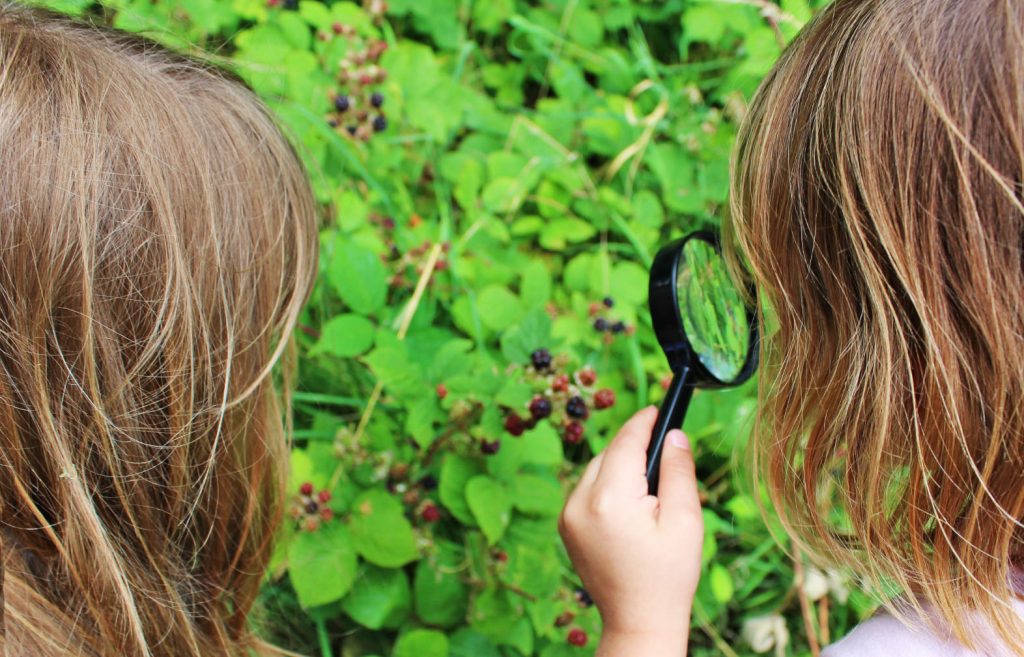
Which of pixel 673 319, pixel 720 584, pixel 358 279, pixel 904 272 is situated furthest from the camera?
pixel 720 584

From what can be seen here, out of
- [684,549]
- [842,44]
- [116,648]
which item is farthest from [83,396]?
[842,44]

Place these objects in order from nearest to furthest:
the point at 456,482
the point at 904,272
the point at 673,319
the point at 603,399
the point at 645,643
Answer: the point at 904,272 < the point at 645,643 < the point at 673,319 < the point at 603,399 < the point at 456,482

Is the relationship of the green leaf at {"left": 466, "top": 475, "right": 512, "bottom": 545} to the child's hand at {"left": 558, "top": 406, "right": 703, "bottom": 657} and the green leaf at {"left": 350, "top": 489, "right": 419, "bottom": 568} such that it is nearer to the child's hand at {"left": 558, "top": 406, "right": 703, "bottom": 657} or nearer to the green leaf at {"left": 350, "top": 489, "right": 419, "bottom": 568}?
the green leaf at {"left": 350, "top": 489, "right": 419, "bottom": 568}

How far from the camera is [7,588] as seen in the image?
0.93 metres

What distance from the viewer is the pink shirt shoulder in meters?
0.85

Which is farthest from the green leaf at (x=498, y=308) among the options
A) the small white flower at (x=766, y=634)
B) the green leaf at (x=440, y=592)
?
the small white flower at (x=766, y=634)

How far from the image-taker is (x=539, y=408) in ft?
3.72

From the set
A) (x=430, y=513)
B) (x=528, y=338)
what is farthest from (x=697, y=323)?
(x=430, y=513)

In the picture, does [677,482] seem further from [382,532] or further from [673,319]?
[382,532]

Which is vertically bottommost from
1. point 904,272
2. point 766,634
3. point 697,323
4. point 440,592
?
point 766,634

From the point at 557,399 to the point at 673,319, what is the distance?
20cm

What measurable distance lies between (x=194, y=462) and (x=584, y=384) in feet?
1.75

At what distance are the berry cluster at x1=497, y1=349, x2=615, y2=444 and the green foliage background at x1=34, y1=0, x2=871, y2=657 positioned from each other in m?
0.02

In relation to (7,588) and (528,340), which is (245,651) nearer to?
(7,588)
